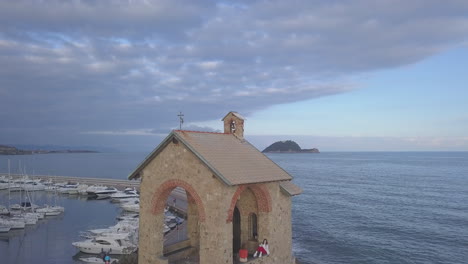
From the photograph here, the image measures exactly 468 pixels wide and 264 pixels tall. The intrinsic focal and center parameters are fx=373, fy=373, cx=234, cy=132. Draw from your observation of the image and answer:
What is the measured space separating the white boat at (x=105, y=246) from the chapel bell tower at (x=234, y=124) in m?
20.1

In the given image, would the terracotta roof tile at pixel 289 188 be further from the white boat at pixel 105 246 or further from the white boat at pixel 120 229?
the white boat at pixel 120 229

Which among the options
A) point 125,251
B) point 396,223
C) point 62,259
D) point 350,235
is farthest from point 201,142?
point 396,223

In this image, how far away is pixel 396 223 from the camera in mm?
44906

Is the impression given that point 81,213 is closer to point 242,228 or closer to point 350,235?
point 350,235

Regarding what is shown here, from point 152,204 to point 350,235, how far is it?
97.6ft

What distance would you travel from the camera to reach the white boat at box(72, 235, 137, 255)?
3509cm

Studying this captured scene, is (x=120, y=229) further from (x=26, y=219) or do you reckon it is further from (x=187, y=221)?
(x=187, y=221)

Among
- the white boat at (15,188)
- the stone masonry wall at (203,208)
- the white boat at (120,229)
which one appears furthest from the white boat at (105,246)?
the white boat at (15,188)

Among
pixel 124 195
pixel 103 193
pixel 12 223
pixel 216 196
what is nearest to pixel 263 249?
pixel 216 196

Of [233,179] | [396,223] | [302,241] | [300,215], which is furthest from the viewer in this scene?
[300,215]

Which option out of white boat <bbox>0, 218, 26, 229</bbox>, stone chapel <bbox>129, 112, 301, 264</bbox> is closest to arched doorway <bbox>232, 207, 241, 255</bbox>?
stone chapel <bbox>129, 112, 301, 264</bbox>

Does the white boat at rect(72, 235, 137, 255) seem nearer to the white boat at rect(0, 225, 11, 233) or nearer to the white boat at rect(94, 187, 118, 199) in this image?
the white boat at rect(0, 225, 11, 233)

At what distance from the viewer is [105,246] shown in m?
35.4

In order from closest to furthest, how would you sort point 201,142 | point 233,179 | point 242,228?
1. point 233,179
2. point 201,142
3. point 242,228
